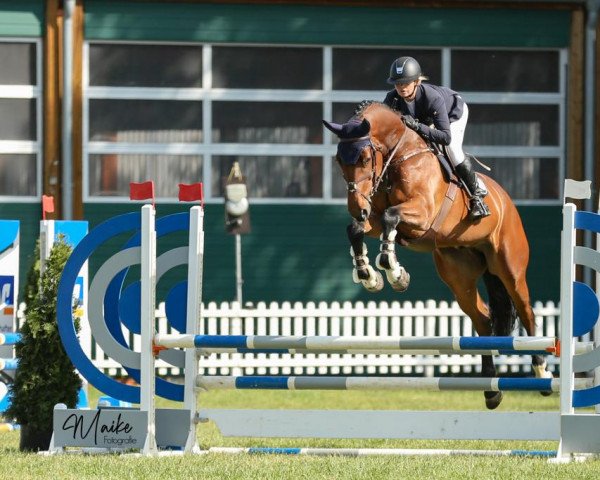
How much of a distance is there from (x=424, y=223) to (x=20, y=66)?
8.25 metres

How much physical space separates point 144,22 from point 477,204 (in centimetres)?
749

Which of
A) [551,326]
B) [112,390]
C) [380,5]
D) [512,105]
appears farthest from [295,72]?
[112,390]

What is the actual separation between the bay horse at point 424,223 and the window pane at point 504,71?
6741mm

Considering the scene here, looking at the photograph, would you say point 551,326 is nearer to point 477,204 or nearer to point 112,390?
point 477,204

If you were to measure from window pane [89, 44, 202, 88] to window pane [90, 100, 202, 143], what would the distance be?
0.23 m

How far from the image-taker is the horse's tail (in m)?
8.77

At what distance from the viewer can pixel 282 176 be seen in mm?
15008

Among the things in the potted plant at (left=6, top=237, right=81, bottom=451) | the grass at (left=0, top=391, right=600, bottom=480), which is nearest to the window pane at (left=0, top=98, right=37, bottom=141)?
the grass at (left=0, top=391, right=600, bottom=480)

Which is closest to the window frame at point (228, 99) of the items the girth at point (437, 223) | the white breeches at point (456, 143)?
the white breeches at point (456, 143)

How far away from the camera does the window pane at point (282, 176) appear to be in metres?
15.0

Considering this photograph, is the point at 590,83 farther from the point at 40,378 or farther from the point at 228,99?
the point at 40,378

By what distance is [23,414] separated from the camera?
7648 mm

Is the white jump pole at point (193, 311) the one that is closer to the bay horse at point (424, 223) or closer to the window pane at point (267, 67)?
the bay horse at point (424, 223)

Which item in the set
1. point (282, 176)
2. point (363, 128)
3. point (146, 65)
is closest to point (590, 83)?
point (282, 176)
